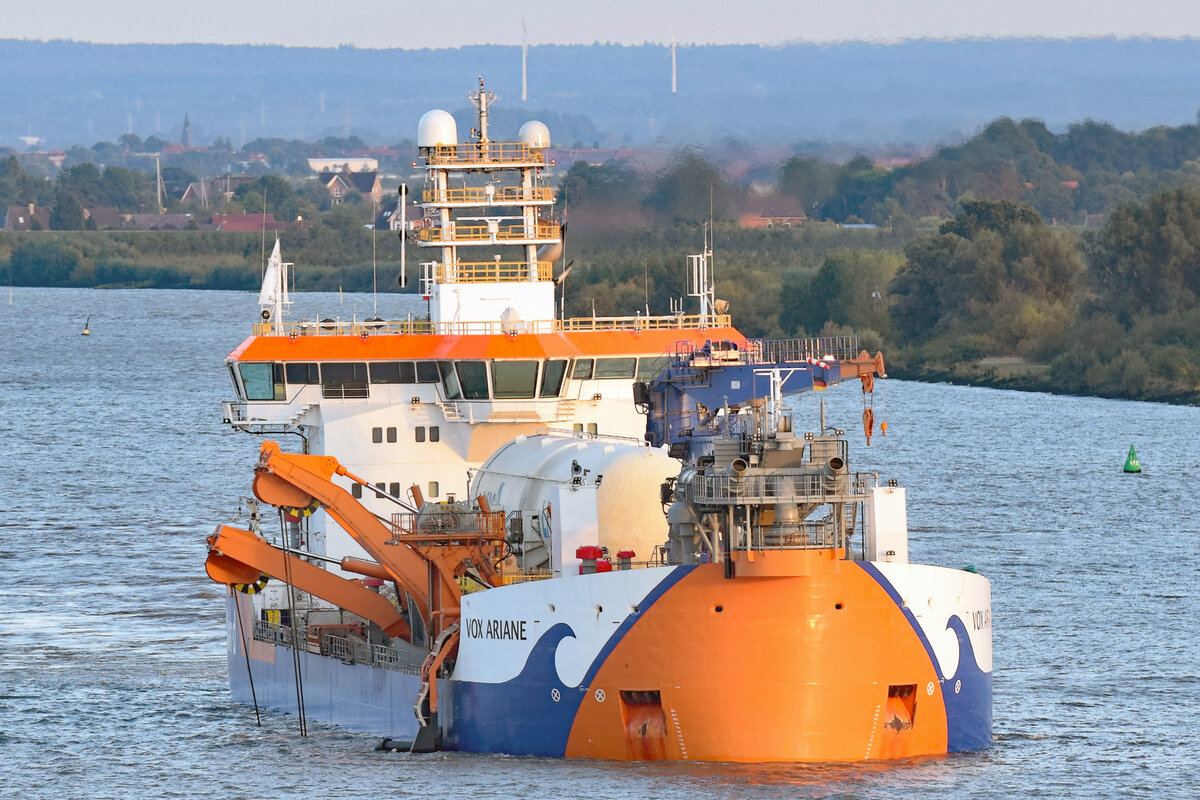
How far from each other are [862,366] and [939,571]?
7.24 metres

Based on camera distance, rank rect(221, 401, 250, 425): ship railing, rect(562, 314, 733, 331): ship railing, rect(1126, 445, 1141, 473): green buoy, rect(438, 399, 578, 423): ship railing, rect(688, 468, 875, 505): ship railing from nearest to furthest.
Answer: rect(688, 468, 875, 505): ship railing
rect(438, 399, 578, 423): ship railing
rect(221, 401, 250, 425): ship railing
rect(562, 314, 733, 331): ship railing
rect(1126, 445, 1141, 473): green buoy

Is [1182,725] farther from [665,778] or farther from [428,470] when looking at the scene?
[428,470]

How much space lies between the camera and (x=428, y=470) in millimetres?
41406

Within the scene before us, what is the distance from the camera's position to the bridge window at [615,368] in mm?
40875

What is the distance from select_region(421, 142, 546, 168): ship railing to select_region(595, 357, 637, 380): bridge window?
4800 millimetres

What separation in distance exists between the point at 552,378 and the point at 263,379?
17.6 feet

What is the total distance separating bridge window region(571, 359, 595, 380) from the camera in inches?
1601

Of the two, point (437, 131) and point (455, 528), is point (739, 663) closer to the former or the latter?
point (455, 528)

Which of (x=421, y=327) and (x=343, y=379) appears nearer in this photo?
(x=343, y=379)

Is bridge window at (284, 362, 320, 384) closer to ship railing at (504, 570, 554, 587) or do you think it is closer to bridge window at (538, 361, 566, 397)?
bridge window at (538, 361, 566, 397)

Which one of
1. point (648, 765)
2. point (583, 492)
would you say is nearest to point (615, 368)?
point (583, 492)

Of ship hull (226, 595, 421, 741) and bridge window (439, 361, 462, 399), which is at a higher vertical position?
bridge window (439, 361, 462, 399)

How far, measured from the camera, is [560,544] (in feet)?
106

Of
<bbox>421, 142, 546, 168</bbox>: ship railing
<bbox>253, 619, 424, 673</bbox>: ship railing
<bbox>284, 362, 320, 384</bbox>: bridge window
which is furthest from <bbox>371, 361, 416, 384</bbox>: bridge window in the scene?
<bbox>253, 619, 424, 673</bbox>: ship railing
